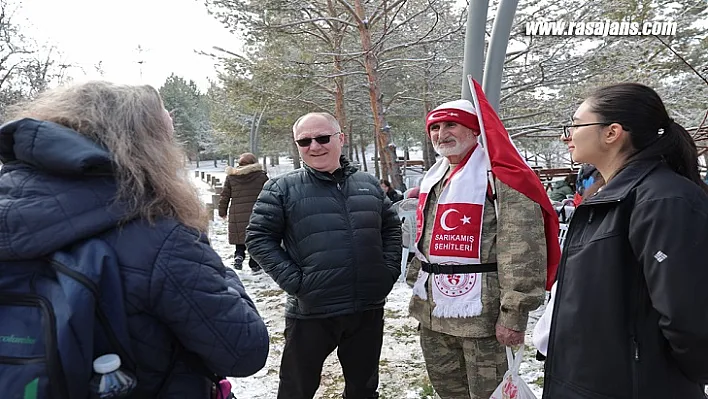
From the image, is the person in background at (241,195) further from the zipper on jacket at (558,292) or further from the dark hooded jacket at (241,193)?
the zipper on jacket at (558,292)

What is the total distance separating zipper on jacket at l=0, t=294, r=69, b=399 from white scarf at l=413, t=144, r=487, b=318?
162 cm

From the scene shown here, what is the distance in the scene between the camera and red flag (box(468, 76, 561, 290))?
2.14 m

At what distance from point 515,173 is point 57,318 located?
1815 millimetres

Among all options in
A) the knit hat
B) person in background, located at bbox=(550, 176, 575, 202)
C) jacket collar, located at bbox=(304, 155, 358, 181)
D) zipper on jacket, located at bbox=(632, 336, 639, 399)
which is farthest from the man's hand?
person in background, located at bbox=(550, 176, 575, 202)

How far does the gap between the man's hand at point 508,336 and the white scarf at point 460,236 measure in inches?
4.7

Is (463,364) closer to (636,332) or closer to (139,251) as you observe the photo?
(636,332)

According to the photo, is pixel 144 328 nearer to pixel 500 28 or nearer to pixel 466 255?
pixel 466 255

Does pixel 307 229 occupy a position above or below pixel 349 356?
above

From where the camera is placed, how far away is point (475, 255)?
A: 2.21 metres

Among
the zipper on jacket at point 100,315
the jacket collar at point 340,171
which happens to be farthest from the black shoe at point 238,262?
the zipper on jacket at point 100,315

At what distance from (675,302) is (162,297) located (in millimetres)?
1350

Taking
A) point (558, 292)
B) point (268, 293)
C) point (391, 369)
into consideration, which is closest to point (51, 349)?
point (558, 292)

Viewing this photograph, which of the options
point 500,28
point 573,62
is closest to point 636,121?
point 500,28

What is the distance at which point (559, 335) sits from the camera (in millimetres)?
1588
